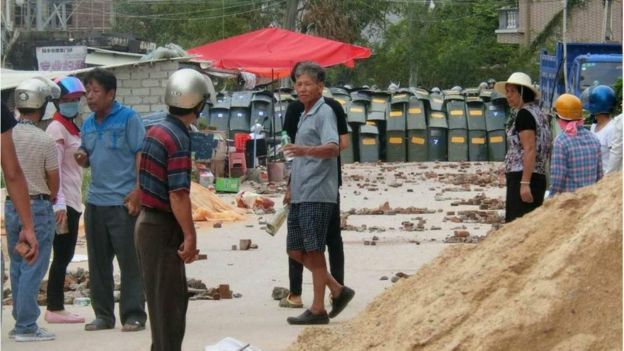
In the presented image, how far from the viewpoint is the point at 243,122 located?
34.2 metres

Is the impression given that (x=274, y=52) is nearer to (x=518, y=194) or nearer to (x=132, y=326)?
(x=518, y=194)

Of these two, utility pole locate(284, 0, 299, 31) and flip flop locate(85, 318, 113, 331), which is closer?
flip flop locate(85, 318, 113, 331)

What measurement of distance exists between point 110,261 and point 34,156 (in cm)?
97

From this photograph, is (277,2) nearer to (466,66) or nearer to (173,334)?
(466,66)

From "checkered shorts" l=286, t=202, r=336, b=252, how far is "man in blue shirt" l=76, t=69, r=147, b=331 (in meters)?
1.16

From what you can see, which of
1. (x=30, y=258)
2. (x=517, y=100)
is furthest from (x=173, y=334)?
(x=517, y=100)

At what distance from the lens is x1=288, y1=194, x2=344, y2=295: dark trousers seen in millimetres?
9688

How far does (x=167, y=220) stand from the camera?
23.5ft

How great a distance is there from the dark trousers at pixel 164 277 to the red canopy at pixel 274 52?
17990 millimetres

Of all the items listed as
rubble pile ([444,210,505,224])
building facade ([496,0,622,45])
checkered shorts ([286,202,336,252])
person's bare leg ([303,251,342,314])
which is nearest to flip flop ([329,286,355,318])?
person's bare leg ([303,251,342,314])

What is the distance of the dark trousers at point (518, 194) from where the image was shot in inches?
372

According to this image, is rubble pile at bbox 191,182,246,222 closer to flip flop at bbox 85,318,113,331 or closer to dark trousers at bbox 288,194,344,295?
dark trousers at bbox 288,194,344,295

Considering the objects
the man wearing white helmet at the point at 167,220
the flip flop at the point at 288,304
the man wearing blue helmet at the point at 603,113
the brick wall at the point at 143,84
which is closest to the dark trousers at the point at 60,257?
the flip flop at the point at 288,304

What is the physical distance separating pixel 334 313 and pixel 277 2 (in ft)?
165
